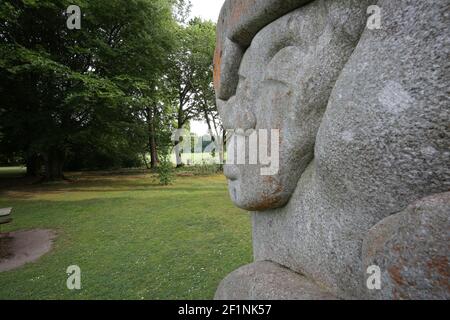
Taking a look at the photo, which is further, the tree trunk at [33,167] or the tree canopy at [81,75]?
the tree trunk at [33,167]

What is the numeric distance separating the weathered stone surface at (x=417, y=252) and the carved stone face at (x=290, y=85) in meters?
0.74

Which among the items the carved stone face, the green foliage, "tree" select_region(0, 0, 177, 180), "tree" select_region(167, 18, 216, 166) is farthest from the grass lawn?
"tree" select_region(167, 18, 216, 166)

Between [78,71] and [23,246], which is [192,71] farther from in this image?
[23,246]

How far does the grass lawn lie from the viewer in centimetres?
442

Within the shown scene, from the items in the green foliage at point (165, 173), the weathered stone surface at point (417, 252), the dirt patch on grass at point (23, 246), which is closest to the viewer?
the weathered stone surface at point (417, 252)

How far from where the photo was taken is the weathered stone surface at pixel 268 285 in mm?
1623

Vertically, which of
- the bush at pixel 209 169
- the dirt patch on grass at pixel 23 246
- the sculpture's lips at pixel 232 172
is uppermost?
the sculpture's lips at pixel 232 172

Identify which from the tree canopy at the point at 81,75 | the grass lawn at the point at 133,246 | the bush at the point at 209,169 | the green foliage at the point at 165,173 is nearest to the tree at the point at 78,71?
the tree canopy at the point at 81,75

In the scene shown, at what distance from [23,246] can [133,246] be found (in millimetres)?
2505

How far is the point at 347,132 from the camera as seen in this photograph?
1.36m

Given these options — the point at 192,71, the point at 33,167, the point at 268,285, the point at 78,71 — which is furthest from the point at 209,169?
the point at 268,285

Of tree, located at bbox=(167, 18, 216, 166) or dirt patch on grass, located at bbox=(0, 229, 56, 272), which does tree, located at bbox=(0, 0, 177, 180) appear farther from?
dirt patch on grass, located at bbox=(0, 229, 56, 272)

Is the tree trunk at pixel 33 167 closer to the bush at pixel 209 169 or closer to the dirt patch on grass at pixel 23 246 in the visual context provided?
the bush at pixel 209 169
